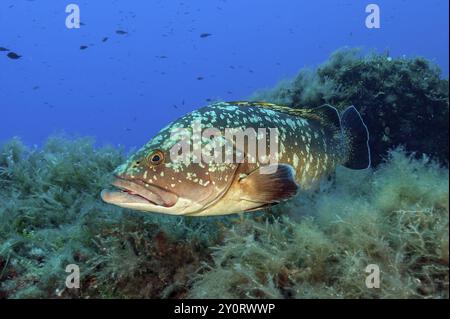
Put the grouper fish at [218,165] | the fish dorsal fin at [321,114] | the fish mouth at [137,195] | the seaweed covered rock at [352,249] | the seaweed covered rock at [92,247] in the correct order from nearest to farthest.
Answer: the seaweed covered rock at [352,249], the fish mouth at [137,195], the grouper fish at [218,165], the seaweed covered rock at [92,247], the fish dorsal fin at [321,114]

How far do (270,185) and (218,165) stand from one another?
0.62 metres

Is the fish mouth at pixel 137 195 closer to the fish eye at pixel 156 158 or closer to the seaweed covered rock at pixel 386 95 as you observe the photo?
the fish eye at pixel 156 158

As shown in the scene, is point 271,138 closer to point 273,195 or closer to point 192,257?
point 273,195

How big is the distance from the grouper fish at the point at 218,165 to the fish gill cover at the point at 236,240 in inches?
14.9

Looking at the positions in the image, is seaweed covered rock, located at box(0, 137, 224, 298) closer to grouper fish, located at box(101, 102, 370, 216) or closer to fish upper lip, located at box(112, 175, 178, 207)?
grouper fish, located at box(101, 102, 370, 216)

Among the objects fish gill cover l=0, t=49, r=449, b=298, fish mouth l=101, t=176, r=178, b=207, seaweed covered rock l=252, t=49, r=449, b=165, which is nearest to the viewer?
fish gill cover l=0, t=49, r=449, b=298

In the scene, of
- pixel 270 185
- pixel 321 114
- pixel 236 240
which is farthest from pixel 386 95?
pixel 236 240

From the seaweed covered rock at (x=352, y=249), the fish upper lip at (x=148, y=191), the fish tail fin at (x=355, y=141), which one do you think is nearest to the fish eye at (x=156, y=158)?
the fish upper lip at (x=148, y=191)

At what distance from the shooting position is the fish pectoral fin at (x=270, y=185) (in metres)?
3.99

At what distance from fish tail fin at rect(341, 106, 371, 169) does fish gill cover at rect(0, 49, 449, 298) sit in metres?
0.35

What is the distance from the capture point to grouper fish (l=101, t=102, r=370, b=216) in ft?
12.9

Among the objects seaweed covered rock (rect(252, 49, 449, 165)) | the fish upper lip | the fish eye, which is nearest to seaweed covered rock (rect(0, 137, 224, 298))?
the fish upper lip

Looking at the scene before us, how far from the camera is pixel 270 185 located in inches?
158

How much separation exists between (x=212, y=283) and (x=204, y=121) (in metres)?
1.81
